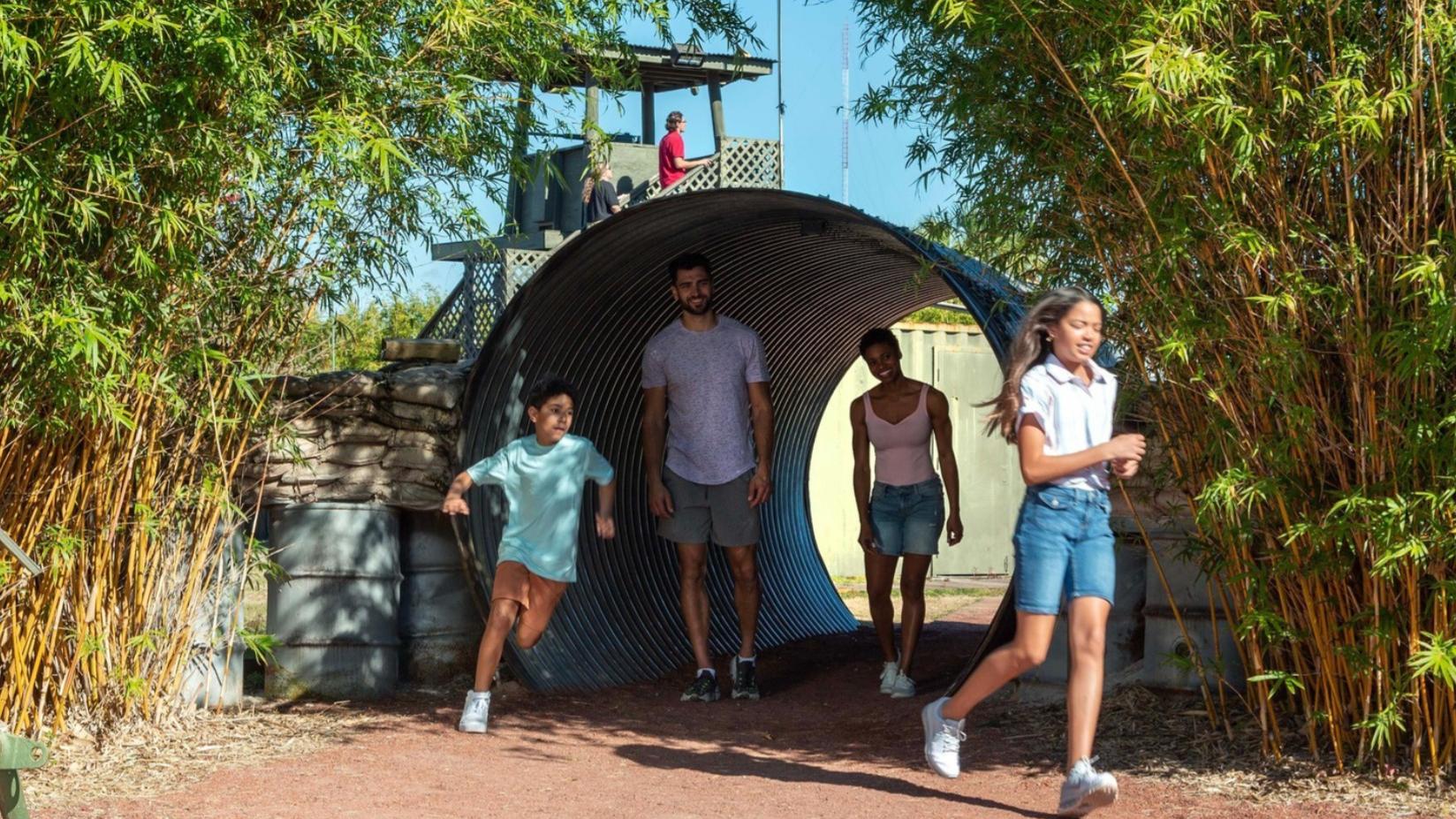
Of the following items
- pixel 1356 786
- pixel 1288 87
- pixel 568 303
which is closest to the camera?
pixel 1288 87

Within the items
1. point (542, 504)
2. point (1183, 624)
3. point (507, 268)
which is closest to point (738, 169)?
point (507, 268)

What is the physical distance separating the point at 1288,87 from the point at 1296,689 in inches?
76.7

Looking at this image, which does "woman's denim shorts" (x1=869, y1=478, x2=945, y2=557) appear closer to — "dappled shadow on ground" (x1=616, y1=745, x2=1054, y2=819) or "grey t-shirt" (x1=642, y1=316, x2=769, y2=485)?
A: "grey t-shirt" (x1=642, y1=316, x2=769, y2=485)

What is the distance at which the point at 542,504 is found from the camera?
657 centimetres

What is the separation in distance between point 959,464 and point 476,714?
389 inches

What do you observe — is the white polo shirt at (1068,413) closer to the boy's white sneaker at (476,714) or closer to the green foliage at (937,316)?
the boy's white sneaker at (476,714)

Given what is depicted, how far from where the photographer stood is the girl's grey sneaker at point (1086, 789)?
181 inches

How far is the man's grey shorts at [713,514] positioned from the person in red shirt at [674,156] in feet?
27.3

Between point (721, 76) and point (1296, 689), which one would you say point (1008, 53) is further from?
point (721, 76)

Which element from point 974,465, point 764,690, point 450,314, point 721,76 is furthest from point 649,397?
point 721,76

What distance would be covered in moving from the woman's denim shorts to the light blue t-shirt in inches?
56.4

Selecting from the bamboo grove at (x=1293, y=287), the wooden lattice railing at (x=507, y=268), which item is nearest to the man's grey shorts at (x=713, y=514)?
the bamboo grove at (x=1293, y=287)

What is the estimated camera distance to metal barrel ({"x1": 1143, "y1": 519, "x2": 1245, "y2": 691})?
19.6 ft

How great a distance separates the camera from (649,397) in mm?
7480
